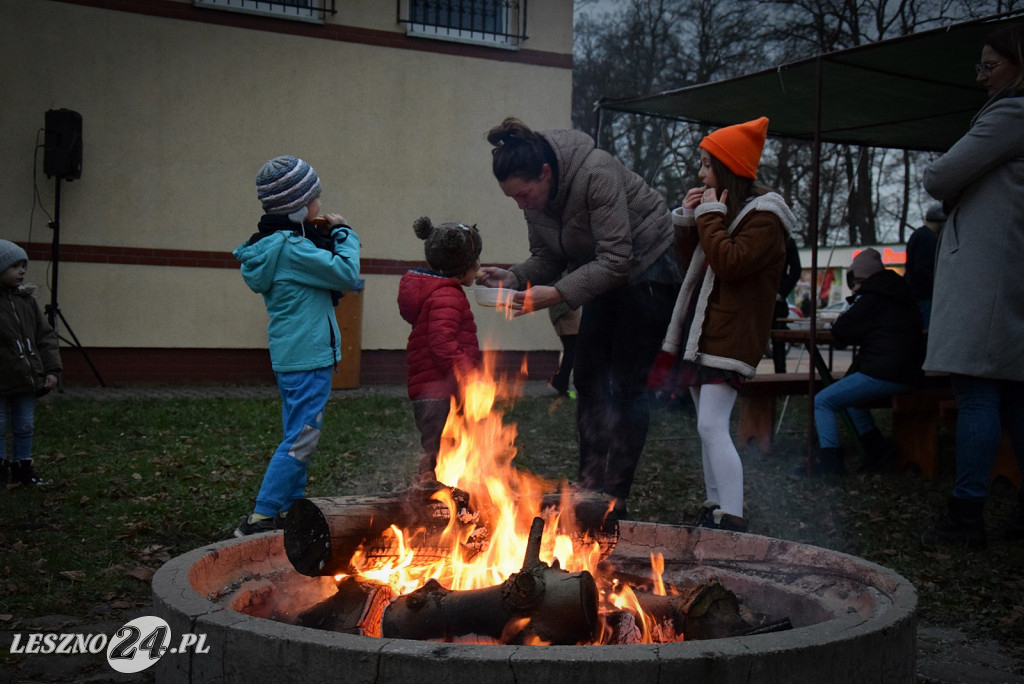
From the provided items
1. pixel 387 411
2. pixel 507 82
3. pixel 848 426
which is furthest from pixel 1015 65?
pixel 507 82

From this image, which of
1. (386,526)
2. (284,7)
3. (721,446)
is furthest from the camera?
(284,7)

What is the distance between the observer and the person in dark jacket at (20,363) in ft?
19.9

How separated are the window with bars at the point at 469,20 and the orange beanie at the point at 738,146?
9.21 metres

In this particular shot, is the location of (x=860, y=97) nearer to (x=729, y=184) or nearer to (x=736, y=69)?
(x=729, y=184)

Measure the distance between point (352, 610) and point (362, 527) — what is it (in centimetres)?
29

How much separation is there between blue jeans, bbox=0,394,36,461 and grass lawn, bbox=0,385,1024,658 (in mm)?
256

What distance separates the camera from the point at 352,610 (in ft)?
9.58

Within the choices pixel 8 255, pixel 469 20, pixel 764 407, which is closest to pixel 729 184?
pixel 764 407

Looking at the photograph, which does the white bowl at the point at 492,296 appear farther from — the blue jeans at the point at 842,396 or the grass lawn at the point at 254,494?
the blue jeans at the point at 842,396

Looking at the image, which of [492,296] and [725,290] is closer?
[492,296]

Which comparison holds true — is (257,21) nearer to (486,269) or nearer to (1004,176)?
(486,269)

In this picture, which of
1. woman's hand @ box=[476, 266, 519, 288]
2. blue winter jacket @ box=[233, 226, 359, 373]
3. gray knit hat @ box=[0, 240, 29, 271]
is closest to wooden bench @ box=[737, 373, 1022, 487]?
woman's hand @ box=[476, 266, 519, 288]

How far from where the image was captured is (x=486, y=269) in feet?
15.3
